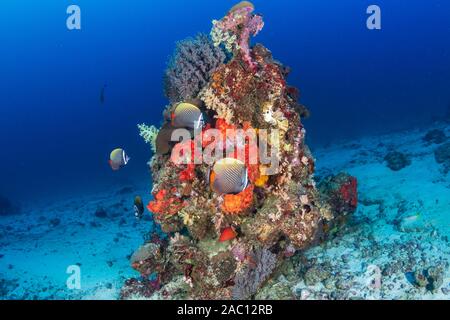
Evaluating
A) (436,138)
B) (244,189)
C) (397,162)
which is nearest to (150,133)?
(244,189)

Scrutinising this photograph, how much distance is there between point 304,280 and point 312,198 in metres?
1.26

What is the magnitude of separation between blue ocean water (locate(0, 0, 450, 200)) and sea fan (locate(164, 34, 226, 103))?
45150mm

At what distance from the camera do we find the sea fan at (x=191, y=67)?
5785mm

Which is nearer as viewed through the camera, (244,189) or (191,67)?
(244,189)

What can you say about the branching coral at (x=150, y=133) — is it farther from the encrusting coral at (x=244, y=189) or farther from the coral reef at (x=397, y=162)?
the coral reef at (x=397, y=162)

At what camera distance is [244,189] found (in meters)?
4.78

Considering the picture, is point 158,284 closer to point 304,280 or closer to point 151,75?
point 304,280

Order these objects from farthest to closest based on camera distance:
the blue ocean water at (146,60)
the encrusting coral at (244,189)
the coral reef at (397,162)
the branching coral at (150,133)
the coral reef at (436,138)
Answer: the blue ocean water at (146,60), the coral reef at (436,138), the coral reef at (397,162), the branching coral at (150,133), the encrusting coral at (244,189)

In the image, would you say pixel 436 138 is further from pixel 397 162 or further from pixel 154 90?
pixel 154 90

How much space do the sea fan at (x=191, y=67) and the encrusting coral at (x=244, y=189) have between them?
15.3 inches

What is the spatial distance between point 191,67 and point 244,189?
2306mm

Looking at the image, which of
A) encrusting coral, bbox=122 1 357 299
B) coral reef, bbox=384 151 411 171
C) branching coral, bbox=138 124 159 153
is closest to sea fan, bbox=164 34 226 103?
encrusting coral, bbox=122 1 357 299

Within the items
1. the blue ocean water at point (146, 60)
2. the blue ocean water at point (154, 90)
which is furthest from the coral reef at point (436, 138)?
the blue ocean water at point (146, 60)

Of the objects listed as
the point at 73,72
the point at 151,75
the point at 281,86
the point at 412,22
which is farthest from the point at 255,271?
the point at 412,22
